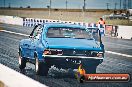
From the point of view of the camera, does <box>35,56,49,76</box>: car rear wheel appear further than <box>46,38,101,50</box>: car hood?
Yes

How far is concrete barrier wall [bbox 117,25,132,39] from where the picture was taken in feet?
103

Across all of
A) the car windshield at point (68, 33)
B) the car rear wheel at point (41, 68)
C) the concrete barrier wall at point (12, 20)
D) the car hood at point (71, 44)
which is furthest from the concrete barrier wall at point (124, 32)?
the concrete barrier wall at point (12, 20)

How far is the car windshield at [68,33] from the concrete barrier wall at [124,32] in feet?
65.4

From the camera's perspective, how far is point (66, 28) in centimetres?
1145

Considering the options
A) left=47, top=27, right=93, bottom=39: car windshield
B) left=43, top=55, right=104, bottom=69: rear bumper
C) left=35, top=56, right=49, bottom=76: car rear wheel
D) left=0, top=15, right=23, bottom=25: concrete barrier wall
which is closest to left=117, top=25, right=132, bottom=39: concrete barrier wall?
left=47, top=27, right=93, bottom=39: car windshield

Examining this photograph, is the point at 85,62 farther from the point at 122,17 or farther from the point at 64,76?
the point at 122,17

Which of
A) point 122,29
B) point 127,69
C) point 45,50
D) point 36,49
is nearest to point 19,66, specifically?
point 36,49

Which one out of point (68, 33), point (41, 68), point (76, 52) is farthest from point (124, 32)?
point (76, 52)

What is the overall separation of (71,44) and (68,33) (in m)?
1.00

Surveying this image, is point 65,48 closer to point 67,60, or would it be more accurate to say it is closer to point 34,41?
point 67,60

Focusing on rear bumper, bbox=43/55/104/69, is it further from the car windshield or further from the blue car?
the car windshield

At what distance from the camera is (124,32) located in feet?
107

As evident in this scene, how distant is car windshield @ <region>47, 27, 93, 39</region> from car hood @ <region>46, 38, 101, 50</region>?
33 cm

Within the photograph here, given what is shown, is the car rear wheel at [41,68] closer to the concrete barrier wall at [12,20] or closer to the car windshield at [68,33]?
the car windshield at [68,33]
